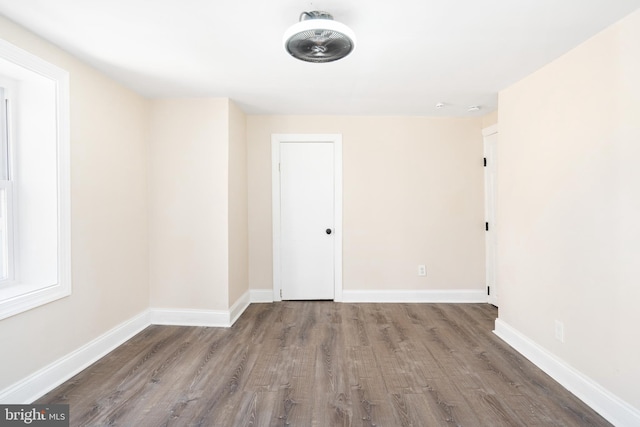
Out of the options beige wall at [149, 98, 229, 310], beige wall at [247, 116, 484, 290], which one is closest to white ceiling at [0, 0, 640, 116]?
beige wall at [149, 98, 229, 310]

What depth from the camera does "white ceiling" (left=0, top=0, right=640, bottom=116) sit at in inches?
65.6

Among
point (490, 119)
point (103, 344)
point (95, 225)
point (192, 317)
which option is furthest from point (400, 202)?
point (103, 344)

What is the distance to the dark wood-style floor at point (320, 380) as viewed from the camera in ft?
5.88

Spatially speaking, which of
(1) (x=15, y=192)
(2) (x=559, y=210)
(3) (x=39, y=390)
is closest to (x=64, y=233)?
(1) (x=15, y=192)

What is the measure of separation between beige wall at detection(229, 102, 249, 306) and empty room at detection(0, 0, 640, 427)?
4 centimetres

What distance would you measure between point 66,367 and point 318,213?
2.67 meters

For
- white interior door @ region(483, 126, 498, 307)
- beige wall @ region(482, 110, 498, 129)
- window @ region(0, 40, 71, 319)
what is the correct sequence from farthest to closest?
white interior door @ region(483, 126, 498, 307)
beige wall @ region(482, 110, 498, 129)
window @ region(0, 40, 71, 319)

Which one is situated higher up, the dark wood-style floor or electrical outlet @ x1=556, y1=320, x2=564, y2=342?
electrical outlet @ x1=556, y1=320, x2=564, y2=342

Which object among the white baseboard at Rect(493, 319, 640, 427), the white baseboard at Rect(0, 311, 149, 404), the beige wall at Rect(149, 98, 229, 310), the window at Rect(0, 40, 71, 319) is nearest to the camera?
the white baseboard at Rect(493, 319, 640, 427)

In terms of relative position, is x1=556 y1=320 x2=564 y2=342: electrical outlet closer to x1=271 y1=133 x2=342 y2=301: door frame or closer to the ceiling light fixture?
x1=271 y1=133 x2=342 y2=301: door frame

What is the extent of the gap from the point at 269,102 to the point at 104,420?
2908mm

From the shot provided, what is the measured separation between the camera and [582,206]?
2.01m

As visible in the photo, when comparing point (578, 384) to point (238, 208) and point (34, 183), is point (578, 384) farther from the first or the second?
point (34, 183)

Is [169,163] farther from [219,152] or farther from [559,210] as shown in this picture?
[559,210]
